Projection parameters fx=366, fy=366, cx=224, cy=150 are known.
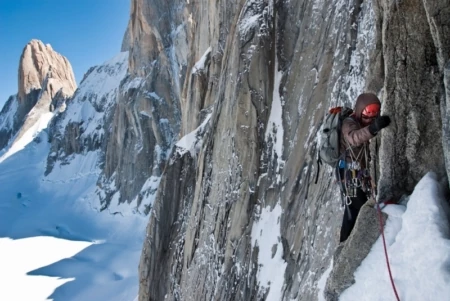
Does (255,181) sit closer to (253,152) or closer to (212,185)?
(253,152)

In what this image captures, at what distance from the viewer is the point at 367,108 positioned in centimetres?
475

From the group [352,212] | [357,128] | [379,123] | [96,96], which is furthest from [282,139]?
[96,96]

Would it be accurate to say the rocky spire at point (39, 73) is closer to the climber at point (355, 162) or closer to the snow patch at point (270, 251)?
the snow patch at point (270, 251)

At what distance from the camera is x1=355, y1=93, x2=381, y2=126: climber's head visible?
4707 mm

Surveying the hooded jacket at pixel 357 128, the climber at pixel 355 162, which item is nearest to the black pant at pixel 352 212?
the climber at pixel 355 162

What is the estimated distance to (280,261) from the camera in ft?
37.9

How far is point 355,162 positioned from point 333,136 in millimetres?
482

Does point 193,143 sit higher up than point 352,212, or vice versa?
point 193,143

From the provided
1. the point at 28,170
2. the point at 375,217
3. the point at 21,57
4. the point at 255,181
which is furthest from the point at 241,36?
the point at 21,57

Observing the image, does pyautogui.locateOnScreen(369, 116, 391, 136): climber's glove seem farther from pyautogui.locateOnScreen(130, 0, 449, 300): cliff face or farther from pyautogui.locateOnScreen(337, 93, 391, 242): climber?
pyautogui.locateOnScreen(130, 0, 449, 300): cliff face

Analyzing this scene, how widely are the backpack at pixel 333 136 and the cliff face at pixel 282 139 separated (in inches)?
23.8

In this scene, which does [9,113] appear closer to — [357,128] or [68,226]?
[68,226]

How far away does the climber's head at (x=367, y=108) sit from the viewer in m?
4.71

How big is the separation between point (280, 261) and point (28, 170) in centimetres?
10906
